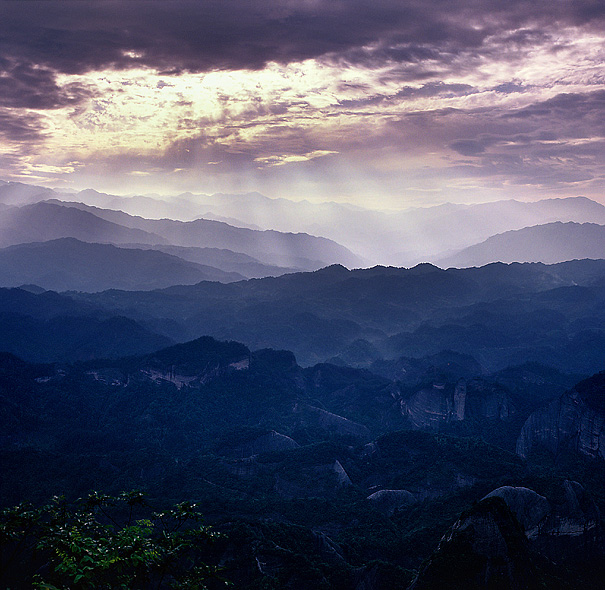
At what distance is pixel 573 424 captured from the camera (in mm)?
82250

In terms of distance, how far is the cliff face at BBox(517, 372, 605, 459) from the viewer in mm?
76500

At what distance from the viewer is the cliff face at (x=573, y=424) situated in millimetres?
76500

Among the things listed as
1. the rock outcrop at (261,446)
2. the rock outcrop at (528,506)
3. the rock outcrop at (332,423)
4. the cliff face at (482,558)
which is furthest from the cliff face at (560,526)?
the rock outcrop at (332,423)

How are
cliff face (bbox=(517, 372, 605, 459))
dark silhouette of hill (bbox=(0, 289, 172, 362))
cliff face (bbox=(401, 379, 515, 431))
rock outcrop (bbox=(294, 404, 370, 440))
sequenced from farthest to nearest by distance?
1. dark silhouette of hill (bbox=(0, 289, 172, 362))
2. rock outcrop (bbox=(294, 404, 370, 440))
3. cliff face (bbox=(401, 379, 515, 431))
4. cliff face (bbox=(517, 372, 605, 459))

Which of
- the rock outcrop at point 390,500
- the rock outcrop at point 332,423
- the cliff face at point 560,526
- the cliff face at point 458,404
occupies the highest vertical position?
the cliff face at point 560,526

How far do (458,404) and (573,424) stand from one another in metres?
33.3

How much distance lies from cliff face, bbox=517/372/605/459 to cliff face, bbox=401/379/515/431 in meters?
17.6

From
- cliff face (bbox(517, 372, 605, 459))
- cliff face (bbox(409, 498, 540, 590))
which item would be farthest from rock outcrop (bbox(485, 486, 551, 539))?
cliff face (bbox(517, 372, 605, 459))

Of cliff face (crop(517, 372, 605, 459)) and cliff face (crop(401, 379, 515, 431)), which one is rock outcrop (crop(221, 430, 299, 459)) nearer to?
cliff face (crop(401, 379, 515, 431))

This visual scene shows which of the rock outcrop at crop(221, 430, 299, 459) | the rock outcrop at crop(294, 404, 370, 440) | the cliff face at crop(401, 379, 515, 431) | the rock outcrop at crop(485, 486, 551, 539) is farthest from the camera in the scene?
the rock outcrop at crop(294, 404, 370, 440)

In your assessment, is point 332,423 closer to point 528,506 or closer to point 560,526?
point 528,506

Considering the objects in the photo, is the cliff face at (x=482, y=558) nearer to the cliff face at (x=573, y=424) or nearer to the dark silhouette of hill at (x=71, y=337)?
the cliff face at (x=573, y=424)

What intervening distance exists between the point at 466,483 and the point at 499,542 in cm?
3640

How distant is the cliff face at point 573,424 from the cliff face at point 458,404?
57.7 feet
